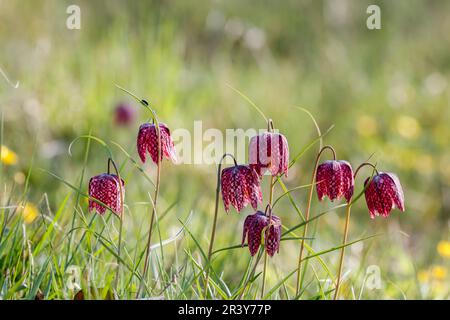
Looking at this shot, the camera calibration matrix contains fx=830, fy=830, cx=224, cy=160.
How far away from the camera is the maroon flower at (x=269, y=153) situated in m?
1.65

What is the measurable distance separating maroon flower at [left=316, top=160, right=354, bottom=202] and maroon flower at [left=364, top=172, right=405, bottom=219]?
0.14 ft

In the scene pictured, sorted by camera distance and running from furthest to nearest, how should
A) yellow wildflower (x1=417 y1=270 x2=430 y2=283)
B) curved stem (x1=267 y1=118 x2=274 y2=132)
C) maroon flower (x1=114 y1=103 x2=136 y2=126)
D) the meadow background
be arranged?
1. maroon flower (x1=114 y1=103 x2=136 y2=126)
2. the meadow background
3. yellow wildflower (x1=417 y1=270 x2=430 y2=283)
4. curved stem (x1=267 y1=118 x2=274 y2=132)

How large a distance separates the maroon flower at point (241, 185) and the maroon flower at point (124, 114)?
2391 mm

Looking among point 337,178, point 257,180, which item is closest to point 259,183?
point 257,180

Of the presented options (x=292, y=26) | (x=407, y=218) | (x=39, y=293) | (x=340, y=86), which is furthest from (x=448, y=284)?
(x=292, y=26)

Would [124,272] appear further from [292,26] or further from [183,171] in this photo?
[292,26]

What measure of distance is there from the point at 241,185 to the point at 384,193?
306mm

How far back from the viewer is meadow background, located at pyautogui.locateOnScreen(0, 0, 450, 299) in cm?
324

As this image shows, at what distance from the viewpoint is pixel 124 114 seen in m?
4.00

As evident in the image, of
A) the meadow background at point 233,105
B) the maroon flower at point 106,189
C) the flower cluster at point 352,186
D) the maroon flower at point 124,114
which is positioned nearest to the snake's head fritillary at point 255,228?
the flower cluster at point 352,186

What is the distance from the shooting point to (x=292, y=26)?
7250 millimetres

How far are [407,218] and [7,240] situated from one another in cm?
315

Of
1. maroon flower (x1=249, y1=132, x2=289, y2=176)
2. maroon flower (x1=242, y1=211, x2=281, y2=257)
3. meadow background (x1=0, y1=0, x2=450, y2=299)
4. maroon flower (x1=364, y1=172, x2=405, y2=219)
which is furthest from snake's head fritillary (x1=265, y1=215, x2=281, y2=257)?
meadow background (x1=0, y1=0, x2=450, y2=299)

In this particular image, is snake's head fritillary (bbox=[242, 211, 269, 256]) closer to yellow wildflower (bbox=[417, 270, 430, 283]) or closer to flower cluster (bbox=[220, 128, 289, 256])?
flower cluster (bbox=[220, 128, 289, 256])
